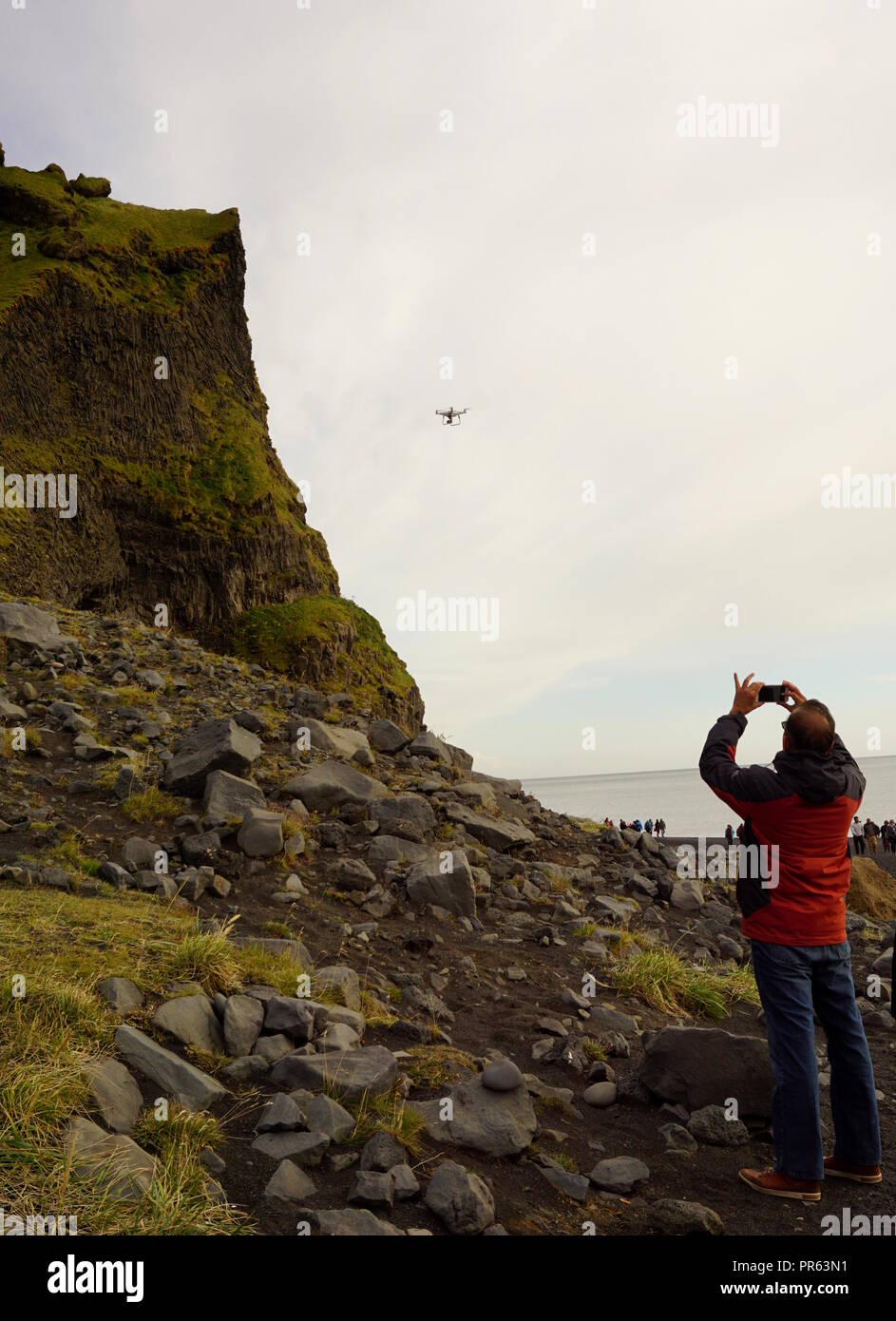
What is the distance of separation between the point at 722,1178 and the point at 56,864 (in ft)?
22.0

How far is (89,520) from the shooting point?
87.7ft

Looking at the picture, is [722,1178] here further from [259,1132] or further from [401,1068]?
[259,1132]

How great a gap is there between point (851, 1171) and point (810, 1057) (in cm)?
83

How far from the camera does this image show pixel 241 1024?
5.33m

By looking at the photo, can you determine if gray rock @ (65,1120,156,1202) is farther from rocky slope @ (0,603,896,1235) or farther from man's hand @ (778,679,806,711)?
man's hand @ (778,679,806,711)

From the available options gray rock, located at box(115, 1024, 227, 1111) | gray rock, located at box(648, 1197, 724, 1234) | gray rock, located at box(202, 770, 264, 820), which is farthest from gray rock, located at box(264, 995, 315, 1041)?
gray rock, located at box(202, 770, 264, 820)

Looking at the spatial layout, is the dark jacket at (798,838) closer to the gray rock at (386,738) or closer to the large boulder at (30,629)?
the gray rock at (386,738)

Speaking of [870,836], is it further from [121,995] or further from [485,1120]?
[121,995]

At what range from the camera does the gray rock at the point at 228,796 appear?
10.2 metres

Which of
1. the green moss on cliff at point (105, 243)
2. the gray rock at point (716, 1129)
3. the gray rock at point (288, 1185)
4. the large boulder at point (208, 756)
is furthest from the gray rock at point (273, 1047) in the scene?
the green moss on cliff at point (105, 243)

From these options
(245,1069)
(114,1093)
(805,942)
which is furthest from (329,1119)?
(805,942)

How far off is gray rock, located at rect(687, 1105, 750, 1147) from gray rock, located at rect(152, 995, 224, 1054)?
326cm

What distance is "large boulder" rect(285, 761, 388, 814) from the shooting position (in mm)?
11469
